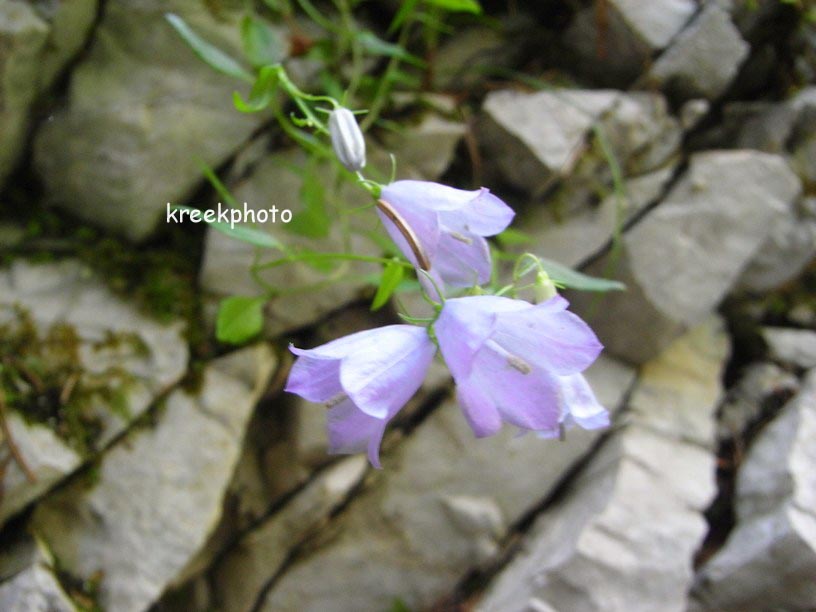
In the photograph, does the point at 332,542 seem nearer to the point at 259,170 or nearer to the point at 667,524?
the point at 667,524

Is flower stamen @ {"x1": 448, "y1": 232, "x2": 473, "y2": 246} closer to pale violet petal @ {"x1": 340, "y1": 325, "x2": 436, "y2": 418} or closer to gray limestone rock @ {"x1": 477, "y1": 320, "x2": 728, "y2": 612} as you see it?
pale violet petal @ {"x1": 340, "y1": 325, "x2": 436, "y2": 418}

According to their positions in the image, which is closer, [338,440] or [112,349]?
[338,440]

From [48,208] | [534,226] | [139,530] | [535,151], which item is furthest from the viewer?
[534,226]

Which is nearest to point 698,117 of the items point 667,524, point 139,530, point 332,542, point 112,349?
point 667,524

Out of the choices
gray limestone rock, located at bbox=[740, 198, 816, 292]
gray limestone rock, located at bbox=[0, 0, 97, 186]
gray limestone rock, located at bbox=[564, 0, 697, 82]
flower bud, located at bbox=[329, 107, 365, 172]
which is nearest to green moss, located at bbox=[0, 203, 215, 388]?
gray limestone rock, located at bbox=[0, 0, 97, 186]

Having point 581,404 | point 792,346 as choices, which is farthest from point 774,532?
point 581,404

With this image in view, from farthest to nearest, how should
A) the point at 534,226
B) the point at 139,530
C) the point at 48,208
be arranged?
the point at 534,226 < the point at 48,208 < the point at 139,530

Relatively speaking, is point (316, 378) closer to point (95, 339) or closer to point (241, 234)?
point (241, 234)
